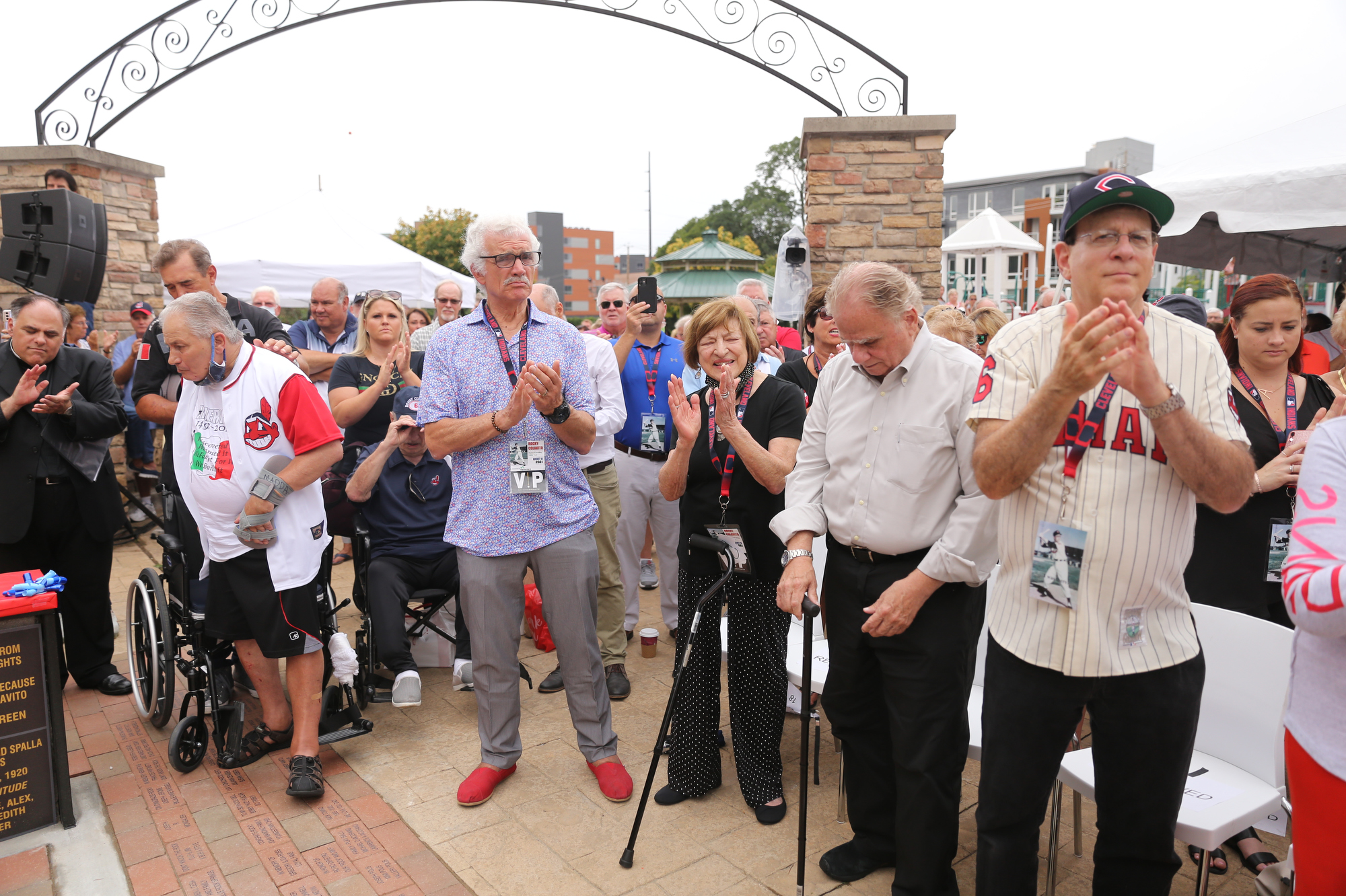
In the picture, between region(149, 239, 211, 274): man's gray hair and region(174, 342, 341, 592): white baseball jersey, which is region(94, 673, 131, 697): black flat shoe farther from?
region(149, 239, 211, 274): man's gray hair

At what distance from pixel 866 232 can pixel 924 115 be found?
90 cm

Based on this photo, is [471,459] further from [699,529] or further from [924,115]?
[924,115]

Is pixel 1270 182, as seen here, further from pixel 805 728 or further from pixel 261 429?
pixel 261 429

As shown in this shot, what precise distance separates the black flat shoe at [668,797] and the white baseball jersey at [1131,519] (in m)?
1.78

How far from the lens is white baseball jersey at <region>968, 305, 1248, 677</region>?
1.80 metres

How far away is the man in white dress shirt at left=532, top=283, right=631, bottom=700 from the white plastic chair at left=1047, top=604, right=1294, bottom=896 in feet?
7.96

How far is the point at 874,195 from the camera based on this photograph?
608 cm

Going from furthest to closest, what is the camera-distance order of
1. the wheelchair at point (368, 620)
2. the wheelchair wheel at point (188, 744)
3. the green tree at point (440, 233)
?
the green tree at point (440, 233) → the wheelchair at point (368, 620) → the wheelchair wheel at point (188, 744)

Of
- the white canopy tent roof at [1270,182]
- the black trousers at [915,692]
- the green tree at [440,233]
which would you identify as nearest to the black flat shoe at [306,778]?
the black trousers at [915,692]

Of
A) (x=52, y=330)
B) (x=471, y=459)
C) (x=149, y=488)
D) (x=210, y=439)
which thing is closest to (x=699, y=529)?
(x=471, y=459)

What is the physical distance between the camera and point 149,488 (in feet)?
28.2

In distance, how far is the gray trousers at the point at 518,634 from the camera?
10.6ft

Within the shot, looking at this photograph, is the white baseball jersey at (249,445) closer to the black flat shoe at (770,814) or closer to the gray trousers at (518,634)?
the gray trousers at (518,634)

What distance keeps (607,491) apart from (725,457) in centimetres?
166
